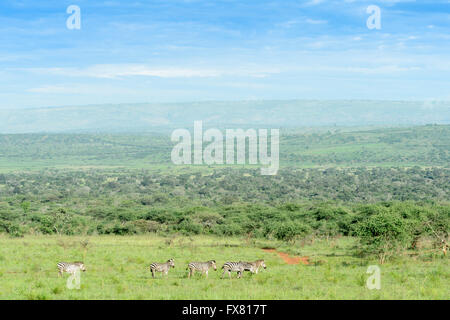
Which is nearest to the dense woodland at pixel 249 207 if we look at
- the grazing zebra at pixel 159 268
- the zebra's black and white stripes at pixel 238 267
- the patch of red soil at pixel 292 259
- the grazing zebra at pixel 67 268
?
the patch of red soil at pixel 292 259

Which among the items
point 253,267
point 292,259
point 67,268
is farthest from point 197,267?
point 292,259

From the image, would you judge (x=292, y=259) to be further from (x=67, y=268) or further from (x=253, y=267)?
(x=67, y=268)

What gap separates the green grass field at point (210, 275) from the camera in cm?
1538

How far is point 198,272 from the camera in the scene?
64.6 feet

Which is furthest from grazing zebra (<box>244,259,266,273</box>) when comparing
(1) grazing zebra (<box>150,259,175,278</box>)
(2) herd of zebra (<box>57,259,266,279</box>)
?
(1) grazing zebra (<box>150,259,175,278</box>)

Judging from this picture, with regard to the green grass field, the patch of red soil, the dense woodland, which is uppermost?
the green grass field

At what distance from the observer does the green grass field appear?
15383 millimetres

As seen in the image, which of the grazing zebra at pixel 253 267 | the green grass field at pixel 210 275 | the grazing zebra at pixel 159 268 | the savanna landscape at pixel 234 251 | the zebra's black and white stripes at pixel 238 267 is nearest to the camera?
the green grass field at pixel 210 275

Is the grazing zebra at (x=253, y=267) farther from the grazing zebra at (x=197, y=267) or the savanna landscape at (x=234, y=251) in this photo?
the grazing zebra at (x=197, y=267)

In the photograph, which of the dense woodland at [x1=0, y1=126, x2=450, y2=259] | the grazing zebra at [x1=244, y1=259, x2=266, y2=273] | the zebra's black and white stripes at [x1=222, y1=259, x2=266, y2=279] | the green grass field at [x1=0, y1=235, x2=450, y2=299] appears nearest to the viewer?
the green grass field at [x1=0, y1=235, x2=450, y2=299]

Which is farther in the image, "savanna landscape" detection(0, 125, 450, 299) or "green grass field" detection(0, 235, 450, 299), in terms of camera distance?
"savanna landscape" detection(0, 125, 450, 299)

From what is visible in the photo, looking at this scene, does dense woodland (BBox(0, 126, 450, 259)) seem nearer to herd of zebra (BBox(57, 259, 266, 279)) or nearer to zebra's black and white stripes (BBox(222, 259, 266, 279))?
zebra's black and white stripes (BBox(222, 259, 266, 279))
